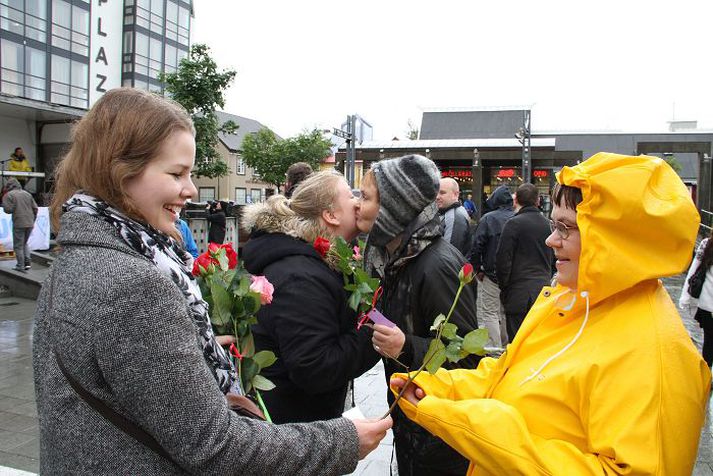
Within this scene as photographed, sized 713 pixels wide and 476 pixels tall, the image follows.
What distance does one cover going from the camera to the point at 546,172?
2886cm

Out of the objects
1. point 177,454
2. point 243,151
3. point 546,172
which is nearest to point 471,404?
point 177,454

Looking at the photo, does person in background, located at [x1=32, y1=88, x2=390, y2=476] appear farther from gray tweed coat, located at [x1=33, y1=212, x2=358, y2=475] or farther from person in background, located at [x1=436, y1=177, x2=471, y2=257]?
person in background, located at [x1=436, y1=177, x2=471, y2=257]

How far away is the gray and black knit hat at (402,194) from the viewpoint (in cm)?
245

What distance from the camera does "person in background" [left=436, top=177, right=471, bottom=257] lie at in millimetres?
6199

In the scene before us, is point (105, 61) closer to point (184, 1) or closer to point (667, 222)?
point (184, 1)

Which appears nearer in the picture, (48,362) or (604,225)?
(48,362)

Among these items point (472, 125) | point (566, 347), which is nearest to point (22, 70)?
point (566, 347)

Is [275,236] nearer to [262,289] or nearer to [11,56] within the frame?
[262,289]

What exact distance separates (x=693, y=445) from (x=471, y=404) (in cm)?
56

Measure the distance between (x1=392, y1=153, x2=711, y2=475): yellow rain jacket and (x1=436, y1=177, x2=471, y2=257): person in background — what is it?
4575 mm

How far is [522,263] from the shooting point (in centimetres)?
554

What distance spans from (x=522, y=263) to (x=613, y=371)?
4307mm

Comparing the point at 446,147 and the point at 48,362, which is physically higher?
the point at 446,147

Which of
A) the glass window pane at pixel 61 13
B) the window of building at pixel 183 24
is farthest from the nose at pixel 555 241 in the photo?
the window of building at pixel 183 24
